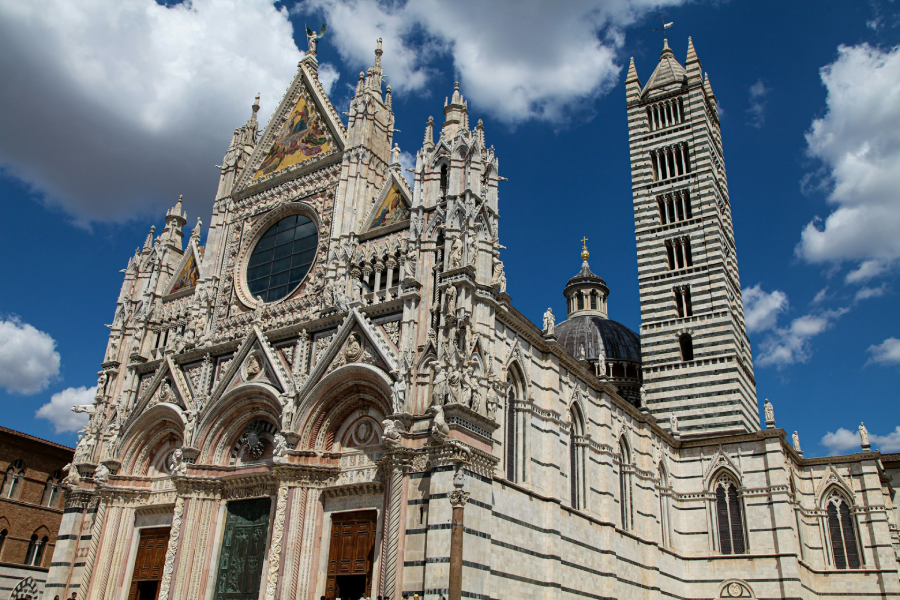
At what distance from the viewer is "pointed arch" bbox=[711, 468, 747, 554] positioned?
29000mm

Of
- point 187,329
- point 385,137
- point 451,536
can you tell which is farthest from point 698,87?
point 451,536

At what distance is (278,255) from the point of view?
25.5 metres

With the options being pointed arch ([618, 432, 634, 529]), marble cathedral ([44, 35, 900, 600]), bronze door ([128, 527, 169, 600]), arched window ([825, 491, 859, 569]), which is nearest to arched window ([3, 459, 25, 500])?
marble cathedral ([44, 35, 900, 600])

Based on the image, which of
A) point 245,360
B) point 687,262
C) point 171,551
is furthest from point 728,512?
point 171,551

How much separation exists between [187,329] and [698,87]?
27867 mm

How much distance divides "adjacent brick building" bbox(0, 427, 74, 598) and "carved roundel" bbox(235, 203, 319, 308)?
40.4ft

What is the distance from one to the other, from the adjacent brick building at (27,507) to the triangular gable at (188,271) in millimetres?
9064

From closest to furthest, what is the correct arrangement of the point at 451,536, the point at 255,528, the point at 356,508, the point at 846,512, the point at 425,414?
the point at 451,536 < the point at 425,414 < the point at 356,508 < the point at 255,528 < the point at 846,512

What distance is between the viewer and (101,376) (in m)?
26.4

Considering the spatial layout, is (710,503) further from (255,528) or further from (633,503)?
(255,528)

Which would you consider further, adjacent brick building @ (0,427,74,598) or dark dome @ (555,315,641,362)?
dark dome @ (555,315,641,362)

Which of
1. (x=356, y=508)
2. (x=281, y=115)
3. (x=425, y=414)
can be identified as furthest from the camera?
(x=281, y=115)

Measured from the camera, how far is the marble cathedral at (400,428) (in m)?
18.3

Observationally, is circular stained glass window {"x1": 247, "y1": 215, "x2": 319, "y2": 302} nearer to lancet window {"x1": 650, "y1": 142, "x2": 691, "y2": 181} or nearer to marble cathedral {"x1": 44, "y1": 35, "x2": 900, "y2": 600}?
marble cathedral {"x1": 44, "y1": 35, "x2": 900, "y2": 600}
